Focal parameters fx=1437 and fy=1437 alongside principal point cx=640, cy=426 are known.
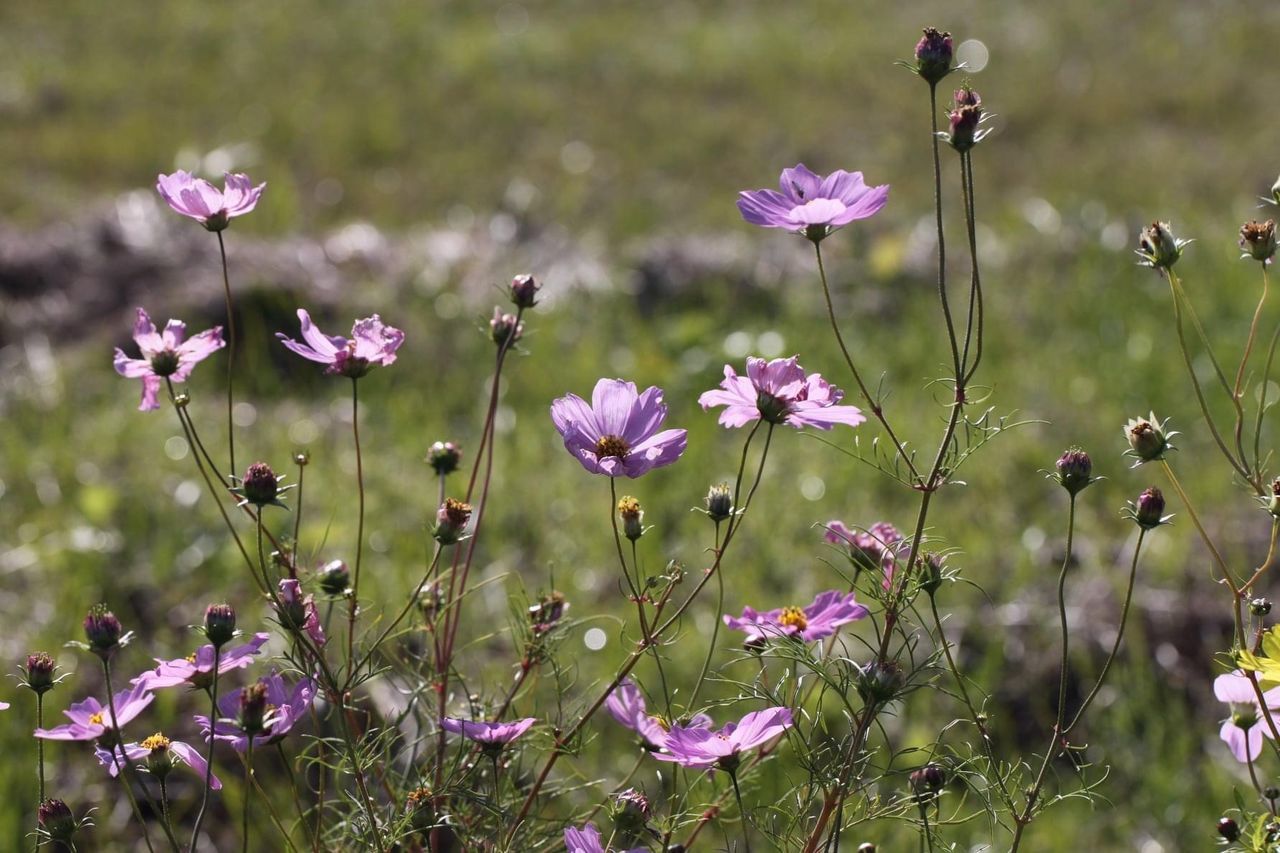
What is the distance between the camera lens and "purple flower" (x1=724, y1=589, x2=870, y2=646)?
104 cm

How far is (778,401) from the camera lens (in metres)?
0.94

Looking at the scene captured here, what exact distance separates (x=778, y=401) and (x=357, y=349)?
0.30 metres

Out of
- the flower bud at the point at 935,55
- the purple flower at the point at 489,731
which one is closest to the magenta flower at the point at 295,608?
the purple flower at the point at 489,731

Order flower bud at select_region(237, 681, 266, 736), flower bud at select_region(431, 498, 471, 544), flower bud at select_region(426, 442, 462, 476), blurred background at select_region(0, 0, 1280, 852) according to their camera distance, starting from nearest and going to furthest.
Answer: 1. flower bud at select_region(237, 681, 266, 736)
2. flower bud at select_region(431, 498, 471, 544)
3. flower bud at select_region(426, 442, 462, 476)
4. blurred background at select_region(0, 0, 1280, 852)

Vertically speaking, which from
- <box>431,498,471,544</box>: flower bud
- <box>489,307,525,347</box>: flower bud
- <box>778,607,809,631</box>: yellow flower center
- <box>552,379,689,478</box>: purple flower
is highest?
<box>552,379,689,478</box>: purple flower

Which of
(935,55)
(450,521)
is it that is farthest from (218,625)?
(935,55)

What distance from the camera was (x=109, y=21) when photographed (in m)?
8.97

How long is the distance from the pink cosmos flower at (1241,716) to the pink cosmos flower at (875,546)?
0.80ft

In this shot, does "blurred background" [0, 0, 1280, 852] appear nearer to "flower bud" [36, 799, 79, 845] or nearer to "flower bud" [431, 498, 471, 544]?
"flower bud" [431, 498, 471, 544]

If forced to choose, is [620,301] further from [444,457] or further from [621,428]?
[621,428]

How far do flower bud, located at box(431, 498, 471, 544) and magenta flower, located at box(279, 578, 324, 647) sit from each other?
0.10 meters

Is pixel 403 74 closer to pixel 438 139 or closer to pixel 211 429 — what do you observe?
pixel 438 139

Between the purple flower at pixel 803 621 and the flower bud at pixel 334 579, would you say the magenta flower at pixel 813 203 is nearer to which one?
the purple flower at pixel 803 621

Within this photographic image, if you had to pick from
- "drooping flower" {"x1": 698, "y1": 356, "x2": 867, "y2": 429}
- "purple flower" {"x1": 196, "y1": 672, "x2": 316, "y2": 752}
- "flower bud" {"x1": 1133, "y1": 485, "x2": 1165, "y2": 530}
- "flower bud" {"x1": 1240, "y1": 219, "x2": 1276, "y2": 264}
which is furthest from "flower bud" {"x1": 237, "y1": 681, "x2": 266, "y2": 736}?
"flower bud" {"x1": 1240, "y1": 219, "x2": 1276, "y2": 264}
